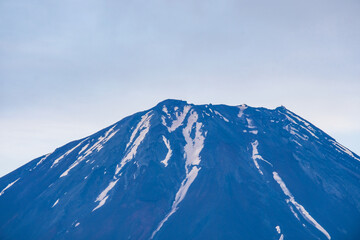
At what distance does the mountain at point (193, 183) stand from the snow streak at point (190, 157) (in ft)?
1.44

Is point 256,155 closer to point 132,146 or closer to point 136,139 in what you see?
point 136,139

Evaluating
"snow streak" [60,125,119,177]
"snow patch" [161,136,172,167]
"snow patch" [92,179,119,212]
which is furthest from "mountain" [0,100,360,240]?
"snow streak" [60,125,119,177]

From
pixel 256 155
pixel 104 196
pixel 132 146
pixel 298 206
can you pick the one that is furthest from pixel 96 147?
pixel 298 206

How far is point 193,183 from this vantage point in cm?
15225

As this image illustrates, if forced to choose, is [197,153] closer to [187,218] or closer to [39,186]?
[187,218]

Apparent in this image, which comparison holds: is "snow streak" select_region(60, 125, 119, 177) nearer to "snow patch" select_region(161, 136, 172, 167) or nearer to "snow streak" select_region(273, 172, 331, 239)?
"snow patch" select_region(161, 136, 172, 167)

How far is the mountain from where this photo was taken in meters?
136

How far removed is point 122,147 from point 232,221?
2289 inches

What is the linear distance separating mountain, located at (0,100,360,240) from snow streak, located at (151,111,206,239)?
1.44 ft

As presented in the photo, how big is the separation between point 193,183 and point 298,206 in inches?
1320

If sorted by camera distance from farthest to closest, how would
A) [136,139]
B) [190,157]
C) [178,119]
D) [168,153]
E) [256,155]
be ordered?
[178,119]
[136,139]
[168,153]
[190,157]
[256,155]

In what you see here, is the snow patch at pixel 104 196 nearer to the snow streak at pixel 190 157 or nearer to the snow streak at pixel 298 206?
the snow streak at pixel 190 157

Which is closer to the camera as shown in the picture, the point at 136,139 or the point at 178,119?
the point at 136,139

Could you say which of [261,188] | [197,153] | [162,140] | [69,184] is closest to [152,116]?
[162,140]
